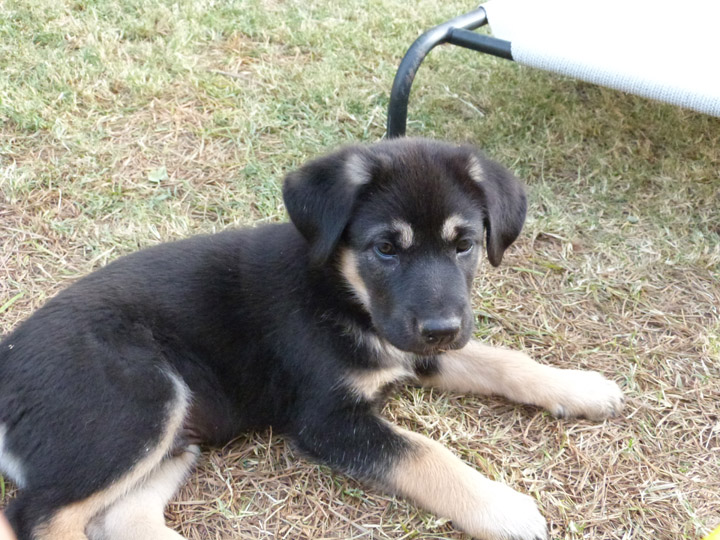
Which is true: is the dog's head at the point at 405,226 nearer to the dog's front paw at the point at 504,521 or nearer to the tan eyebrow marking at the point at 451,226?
the tan eyebrow marking at the point at 451,226

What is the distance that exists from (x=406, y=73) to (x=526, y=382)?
2199mm

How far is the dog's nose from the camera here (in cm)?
263

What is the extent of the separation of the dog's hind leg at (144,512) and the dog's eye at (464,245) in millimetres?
1480

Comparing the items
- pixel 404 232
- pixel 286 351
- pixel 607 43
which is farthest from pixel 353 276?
pixel 607 43

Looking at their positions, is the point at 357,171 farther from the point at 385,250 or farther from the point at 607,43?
the point at 607,43

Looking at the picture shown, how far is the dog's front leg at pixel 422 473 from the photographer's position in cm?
268

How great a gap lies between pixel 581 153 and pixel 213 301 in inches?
120

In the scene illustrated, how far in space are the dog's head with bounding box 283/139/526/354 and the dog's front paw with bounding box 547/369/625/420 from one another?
2.41 ft

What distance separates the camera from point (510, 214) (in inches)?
116

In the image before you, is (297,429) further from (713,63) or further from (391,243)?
(713,63)

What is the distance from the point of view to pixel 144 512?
2744mm

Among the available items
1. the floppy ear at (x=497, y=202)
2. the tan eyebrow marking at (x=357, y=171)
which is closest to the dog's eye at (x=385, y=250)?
the tan eyebrow marking at (x=357, y=171)

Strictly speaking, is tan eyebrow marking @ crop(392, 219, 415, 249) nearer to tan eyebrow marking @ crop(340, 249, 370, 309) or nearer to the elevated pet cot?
tan eyebrow marking @ crop(340, 249, 370, 309)

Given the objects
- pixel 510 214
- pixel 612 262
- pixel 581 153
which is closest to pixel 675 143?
pixel 581 153
